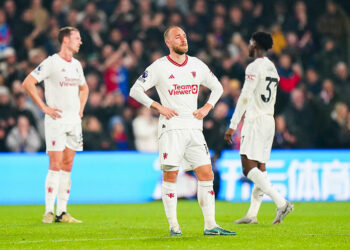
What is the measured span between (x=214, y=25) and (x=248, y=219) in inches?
394

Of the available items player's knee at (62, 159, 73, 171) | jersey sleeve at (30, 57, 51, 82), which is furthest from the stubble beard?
player's knee at (62, 159, 73, 171)

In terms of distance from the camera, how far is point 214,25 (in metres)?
19.8

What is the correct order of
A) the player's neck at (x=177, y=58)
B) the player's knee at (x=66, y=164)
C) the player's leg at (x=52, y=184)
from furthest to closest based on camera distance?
the player's knee at (x=66, y=164)
the player's leg at (x=52, y=184)
the player's neck at (x=177, y=58)

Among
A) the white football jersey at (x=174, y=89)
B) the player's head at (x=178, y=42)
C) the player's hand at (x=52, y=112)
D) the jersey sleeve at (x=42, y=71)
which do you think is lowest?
the player's hand at (x=52, y=112)

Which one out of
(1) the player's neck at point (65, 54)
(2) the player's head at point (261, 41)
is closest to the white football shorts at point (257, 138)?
(2) the player's head at point (261, 41)

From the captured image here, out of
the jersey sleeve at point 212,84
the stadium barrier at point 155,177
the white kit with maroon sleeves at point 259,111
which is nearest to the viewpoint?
the jersey sleeve at point 212,84

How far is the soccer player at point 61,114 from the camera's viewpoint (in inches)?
431

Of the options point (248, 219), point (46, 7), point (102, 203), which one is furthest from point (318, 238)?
point (46, 7)

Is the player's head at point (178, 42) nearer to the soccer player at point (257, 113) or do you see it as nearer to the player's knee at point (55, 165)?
the soccer player at point (257, 113)

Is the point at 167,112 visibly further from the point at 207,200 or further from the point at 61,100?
the point at 61,100

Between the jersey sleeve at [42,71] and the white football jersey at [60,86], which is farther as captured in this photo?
the white football jersey at [60,86]

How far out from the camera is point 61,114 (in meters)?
11.1

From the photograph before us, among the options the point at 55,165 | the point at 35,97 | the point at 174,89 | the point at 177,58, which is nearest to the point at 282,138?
the point at 55,165

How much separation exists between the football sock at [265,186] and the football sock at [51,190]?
2595 millimetres
